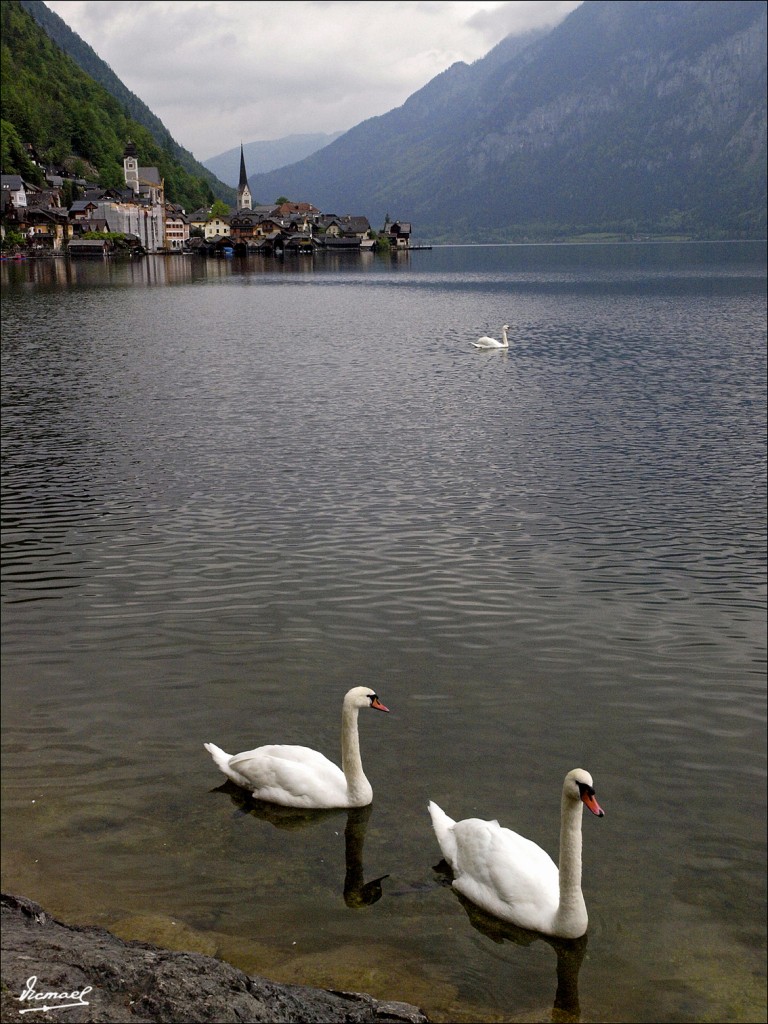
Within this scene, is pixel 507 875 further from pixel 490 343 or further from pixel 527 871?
pixel 490 343

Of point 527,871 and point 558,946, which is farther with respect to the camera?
point 527,871

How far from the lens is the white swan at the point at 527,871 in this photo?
10.8 m

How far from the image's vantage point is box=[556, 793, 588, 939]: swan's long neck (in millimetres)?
10773

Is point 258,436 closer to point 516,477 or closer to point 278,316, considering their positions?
point 516,477

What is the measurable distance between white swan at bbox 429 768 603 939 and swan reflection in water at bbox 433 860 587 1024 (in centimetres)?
9

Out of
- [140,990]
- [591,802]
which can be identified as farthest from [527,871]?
[140,990]

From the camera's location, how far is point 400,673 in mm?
17391

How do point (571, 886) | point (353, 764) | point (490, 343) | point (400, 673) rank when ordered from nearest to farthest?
1. point (571, 886)
2. point (353, 764)
3. point (400, 673)
4. point (490, 343)

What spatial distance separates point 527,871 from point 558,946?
840 mm

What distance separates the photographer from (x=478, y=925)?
1118 cm

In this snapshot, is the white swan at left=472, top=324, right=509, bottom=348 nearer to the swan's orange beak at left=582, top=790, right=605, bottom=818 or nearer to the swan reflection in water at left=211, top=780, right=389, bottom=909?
the swan reflection in water at left=211, top=780, right=389, bottom=909

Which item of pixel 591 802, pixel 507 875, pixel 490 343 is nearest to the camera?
pixel 591 802

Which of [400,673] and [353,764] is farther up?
[353,764]

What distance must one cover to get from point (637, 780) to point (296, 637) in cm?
727
